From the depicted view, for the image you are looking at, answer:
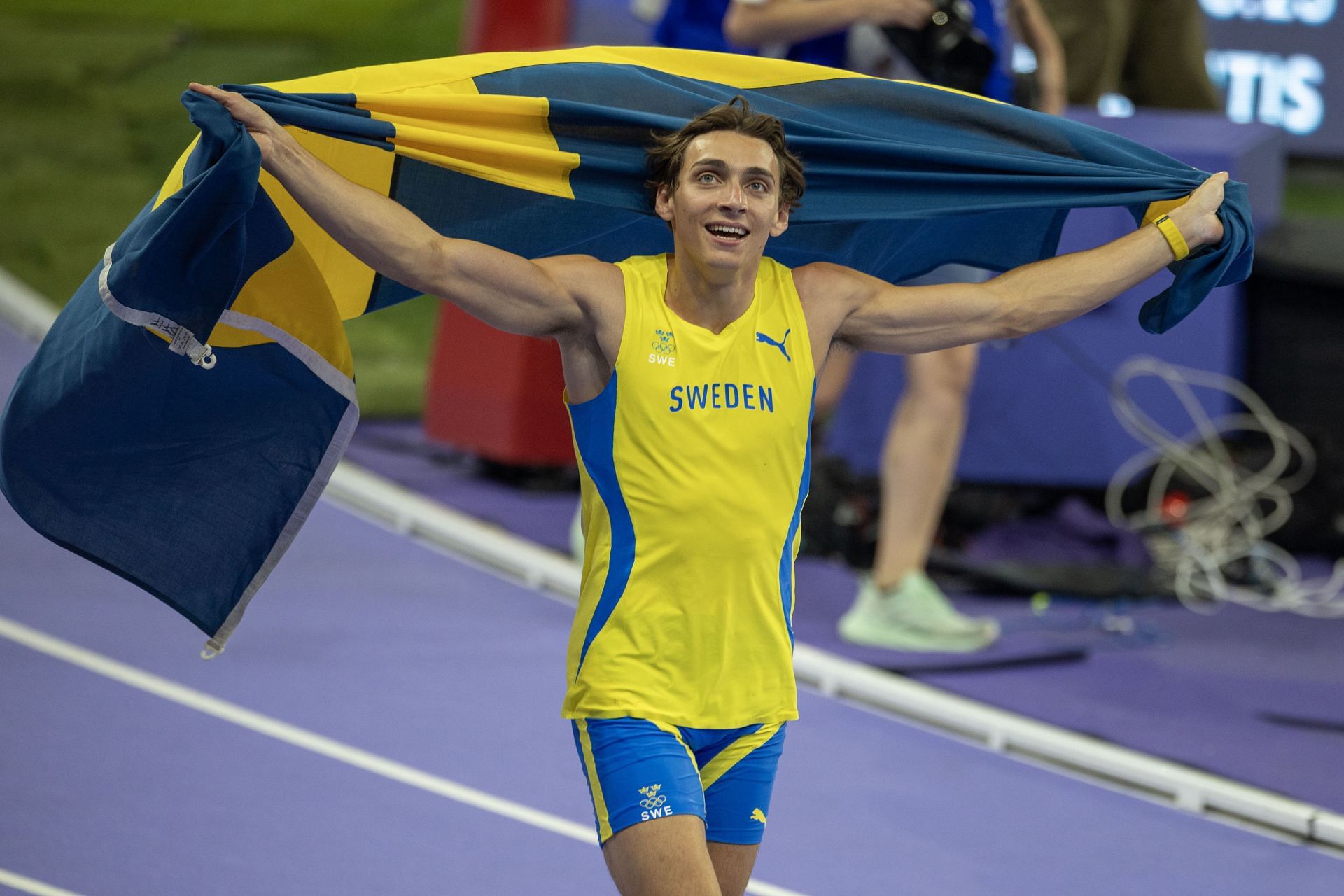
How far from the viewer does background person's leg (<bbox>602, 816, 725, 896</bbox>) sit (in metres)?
2.49

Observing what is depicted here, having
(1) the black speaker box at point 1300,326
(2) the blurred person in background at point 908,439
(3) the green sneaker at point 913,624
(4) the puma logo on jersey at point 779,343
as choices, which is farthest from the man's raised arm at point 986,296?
(1) the black speaker box at point 1300,326

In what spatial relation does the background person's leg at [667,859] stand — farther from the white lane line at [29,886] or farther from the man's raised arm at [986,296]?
the white lane line at [29,886]

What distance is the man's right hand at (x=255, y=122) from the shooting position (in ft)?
8.20

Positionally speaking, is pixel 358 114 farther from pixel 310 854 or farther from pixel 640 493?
Answer: pixel 310 854

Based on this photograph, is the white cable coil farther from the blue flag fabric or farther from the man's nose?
the man's nose

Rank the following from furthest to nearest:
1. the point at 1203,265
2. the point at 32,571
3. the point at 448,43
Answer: the point at 448,43 < the point at 32,571 < the point at 1203,265

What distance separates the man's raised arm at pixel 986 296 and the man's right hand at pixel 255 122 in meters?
0.94

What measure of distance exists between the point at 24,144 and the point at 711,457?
→ 7.23m

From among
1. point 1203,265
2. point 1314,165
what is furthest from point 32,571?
point 1314,165

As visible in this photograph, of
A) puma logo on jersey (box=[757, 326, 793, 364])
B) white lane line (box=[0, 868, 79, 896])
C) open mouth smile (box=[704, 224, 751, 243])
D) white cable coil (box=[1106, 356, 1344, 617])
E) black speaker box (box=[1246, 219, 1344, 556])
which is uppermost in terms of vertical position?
black speaker box (box=[1246, 219, 1344, 556])

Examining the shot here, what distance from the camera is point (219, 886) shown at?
3465 mm

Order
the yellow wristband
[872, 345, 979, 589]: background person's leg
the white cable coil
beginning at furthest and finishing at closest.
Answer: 1. the white cable coil
2. [872, 345, 979, 589]: background person's leg
3. the yellow wristband

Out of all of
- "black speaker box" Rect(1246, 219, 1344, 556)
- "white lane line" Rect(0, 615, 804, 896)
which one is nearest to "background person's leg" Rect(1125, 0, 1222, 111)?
"black speaker box" Rect(1246, 219, 1344, 556)

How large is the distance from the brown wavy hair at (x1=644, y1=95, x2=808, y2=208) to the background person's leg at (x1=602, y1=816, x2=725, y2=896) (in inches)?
42.5
